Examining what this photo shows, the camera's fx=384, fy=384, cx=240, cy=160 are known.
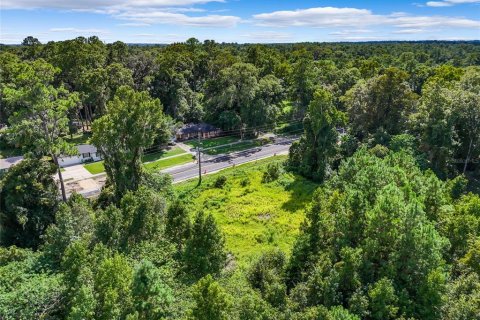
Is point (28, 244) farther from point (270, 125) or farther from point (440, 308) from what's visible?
point (270, 125)

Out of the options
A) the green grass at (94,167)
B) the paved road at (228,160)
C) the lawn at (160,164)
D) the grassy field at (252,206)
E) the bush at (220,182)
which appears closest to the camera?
the grassy field at (252,206)

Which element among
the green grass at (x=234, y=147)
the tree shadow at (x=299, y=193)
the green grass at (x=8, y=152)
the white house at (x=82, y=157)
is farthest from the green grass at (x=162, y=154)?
the tree shadow at (x=299, y=193)

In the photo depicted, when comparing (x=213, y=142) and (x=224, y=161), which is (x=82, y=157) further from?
(x=213, y=142)

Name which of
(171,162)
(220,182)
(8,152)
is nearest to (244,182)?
(220,182)

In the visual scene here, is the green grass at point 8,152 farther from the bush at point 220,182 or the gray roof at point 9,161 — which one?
the bush at point 220,182

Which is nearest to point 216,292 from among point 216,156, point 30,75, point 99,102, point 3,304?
point 3,304
